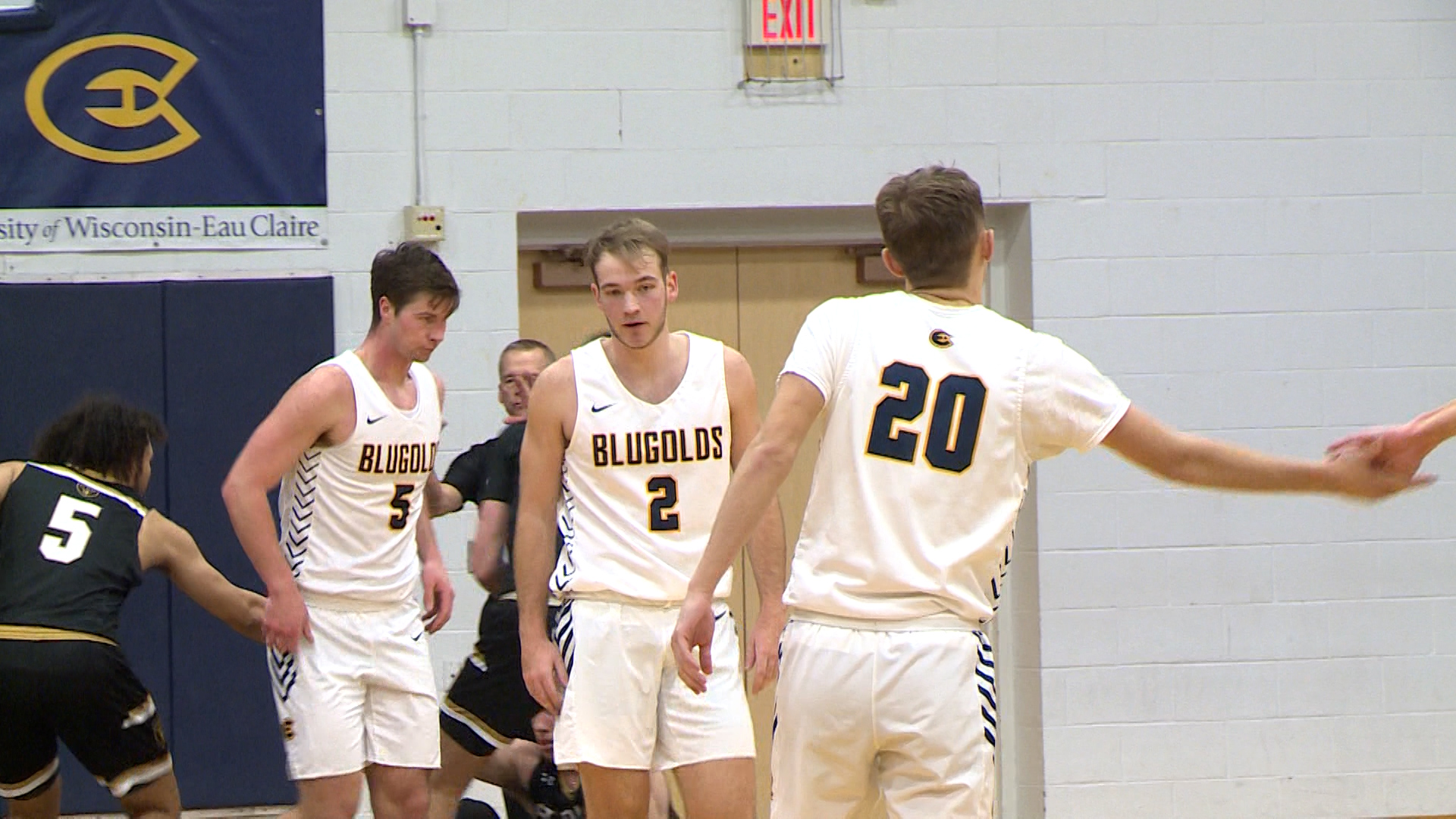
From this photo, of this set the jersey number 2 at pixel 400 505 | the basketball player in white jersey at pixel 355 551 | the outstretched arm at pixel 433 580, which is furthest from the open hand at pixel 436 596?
the jersey number 2 at pixel 400 505

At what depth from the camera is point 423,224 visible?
6.42m

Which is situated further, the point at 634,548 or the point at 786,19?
the point at 786,19

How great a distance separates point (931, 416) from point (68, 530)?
9.22ft

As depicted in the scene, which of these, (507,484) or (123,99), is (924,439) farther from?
(123,99)

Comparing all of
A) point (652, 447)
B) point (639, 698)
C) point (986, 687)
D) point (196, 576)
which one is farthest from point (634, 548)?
point (196, 576)

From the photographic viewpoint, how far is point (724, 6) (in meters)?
6.63

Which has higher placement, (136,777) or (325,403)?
(325,403)

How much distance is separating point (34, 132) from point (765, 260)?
2971mm

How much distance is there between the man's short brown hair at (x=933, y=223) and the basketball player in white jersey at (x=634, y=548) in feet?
3.06

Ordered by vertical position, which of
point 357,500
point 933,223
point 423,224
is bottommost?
point 357,500

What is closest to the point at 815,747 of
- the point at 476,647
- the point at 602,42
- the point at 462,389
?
the point at 476,647

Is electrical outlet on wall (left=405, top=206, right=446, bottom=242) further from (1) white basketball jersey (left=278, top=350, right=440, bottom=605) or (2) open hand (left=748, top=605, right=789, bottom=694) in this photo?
(2) open hand (left=748, top=605, right=789, bottom=694)

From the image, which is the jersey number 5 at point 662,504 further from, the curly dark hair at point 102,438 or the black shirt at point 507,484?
the curly dark hair at point 102,438

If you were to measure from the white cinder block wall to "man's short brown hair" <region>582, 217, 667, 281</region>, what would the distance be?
2631 mm
